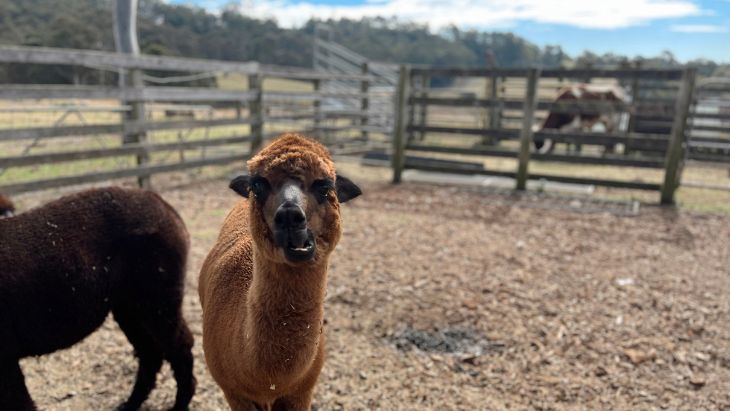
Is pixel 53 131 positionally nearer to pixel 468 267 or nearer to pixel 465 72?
pixel 468 267

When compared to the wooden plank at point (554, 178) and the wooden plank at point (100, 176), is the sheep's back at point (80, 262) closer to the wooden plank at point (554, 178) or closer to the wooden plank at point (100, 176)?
the wooden plank at point (100, 176)

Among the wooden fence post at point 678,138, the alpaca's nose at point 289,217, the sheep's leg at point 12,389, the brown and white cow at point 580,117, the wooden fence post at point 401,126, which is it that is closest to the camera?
the alpaca's nose at point 289,217

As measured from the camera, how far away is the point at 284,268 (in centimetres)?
206

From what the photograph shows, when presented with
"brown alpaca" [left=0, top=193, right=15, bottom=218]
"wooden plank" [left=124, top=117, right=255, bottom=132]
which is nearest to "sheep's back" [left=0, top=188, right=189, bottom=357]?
"brown alpaca" [left=0, top=193, right=15, bottom=218]

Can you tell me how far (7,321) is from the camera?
2512 millimetres

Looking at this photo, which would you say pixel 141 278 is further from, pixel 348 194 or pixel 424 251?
pixel 424 251

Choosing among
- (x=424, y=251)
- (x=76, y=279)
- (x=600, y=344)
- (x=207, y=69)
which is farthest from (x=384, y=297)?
(x=207, y=69)

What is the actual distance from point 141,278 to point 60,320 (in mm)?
455

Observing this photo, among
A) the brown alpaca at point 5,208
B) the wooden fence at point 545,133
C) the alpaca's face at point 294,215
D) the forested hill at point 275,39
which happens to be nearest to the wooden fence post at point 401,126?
the wooden fence at point 545,133

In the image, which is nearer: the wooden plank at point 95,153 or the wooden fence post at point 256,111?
the wooden plank at point 95,153

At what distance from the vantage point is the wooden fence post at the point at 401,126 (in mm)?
10047

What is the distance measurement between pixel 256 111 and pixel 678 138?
7941mm

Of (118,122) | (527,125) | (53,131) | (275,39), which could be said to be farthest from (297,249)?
(275,39)

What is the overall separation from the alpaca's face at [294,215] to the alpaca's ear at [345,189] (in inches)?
2.9
